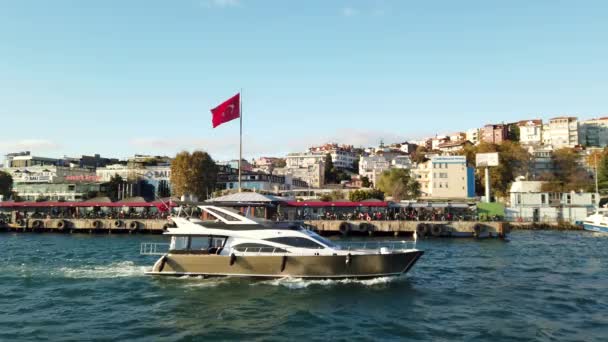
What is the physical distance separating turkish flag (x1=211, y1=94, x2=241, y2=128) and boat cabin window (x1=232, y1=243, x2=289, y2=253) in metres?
9.26

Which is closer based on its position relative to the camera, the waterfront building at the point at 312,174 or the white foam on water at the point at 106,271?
the white foam on water at the point at 106,271

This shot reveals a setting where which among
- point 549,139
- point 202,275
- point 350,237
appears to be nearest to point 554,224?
point 350,237

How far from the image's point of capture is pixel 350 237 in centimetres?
5341

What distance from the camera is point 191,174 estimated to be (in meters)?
92.5

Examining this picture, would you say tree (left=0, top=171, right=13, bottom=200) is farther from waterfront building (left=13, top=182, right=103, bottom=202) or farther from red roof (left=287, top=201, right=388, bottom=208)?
red roof (left=287, top=201, right=388, bottom=208)

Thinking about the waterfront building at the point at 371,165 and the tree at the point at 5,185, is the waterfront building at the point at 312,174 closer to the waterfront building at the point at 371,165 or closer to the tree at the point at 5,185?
the waterfront building at the point at 371,165


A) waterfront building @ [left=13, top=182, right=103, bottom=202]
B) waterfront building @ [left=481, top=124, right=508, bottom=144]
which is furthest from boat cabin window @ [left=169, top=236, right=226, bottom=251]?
waterfront building @ [left=481, top=124, right=508, bottom=144]

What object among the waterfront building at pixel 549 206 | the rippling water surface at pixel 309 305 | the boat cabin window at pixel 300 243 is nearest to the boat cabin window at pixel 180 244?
the rippling water surface at pixel 309 305

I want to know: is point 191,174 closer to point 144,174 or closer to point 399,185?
point 144,174

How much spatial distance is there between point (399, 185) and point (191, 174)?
40700 millimetres

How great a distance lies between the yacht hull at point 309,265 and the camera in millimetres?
23438

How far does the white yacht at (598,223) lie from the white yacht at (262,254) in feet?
157

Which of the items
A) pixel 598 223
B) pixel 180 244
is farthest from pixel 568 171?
pixel 180 244

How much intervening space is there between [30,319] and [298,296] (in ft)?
35.0
